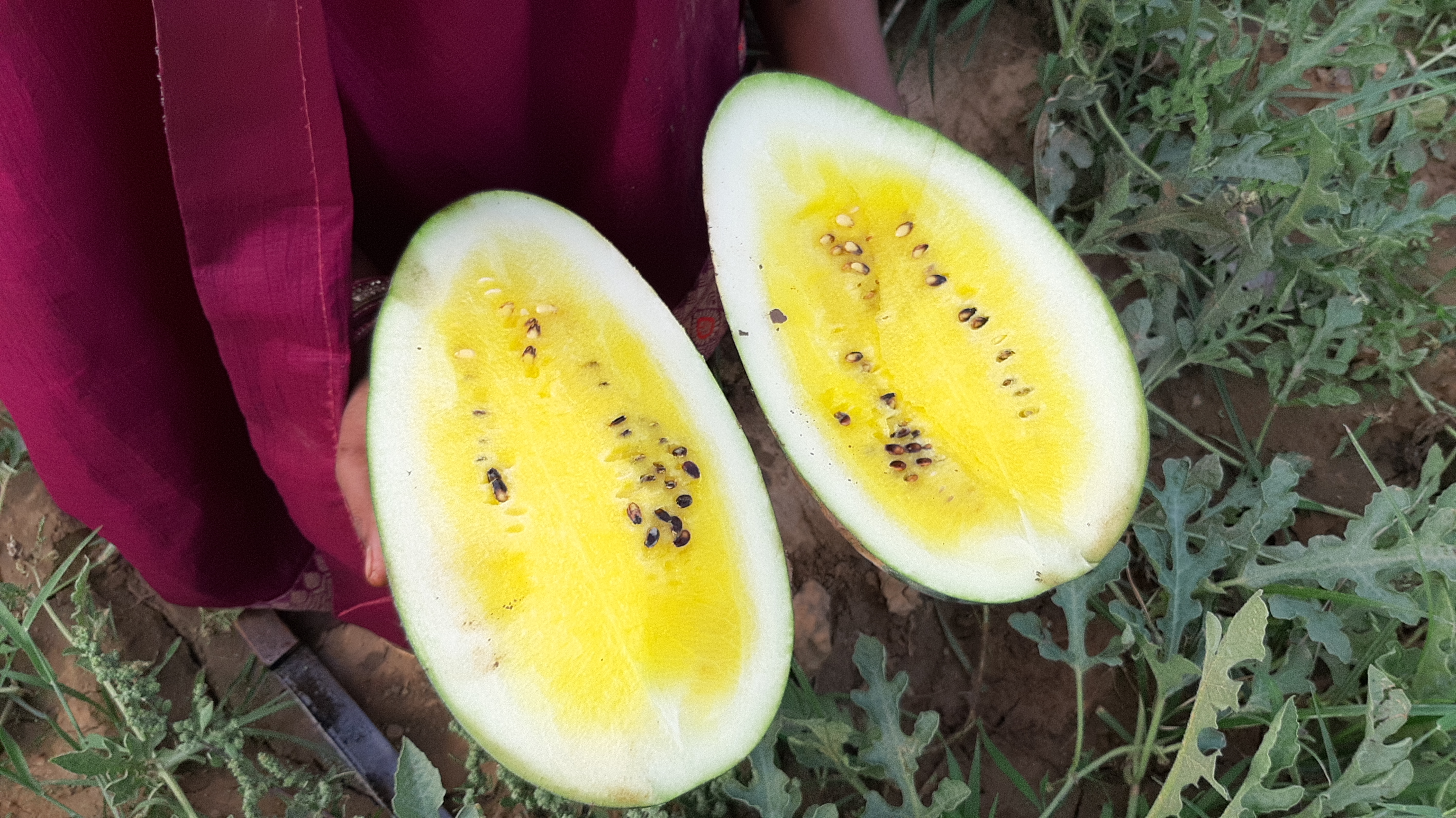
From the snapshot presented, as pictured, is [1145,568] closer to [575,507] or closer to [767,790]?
[767,790]

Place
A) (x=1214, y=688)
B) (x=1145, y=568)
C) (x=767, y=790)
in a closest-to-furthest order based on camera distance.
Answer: (x=1214, y=688) < (x=767, y=790) < (x=1145, y=568)

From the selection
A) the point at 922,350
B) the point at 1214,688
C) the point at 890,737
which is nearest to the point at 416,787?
the point at 890,737

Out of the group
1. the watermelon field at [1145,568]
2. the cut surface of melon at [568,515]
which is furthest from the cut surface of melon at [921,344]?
the watermelon field at [1145,568]

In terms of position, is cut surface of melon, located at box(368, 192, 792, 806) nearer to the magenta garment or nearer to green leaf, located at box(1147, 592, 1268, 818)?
the magenta garment

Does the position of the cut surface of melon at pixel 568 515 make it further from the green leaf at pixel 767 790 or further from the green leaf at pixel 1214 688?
the green leaf at pixel 1214 688

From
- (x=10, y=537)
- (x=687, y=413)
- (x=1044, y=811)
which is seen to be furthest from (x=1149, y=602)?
(x=10, y=537)

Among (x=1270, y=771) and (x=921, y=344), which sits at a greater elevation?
(x=921, y=344)

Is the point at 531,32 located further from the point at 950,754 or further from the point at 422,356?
the point at 950,754
